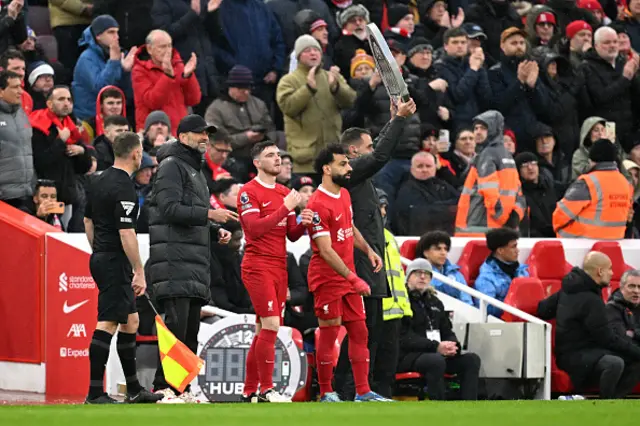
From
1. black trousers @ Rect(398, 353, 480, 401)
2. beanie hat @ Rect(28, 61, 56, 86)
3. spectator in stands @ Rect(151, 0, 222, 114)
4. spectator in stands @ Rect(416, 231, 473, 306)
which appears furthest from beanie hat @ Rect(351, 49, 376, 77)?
black trousers @ Rect(398, 353, 480, 401)

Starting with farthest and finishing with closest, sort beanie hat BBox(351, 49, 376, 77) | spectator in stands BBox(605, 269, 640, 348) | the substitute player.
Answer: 1. beanie hat BBox(351, 49, 376, 77)
2. spectator in stands BBox(605, 269, 640, 348)
3. the substitute player

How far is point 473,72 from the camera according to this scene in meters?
20.7

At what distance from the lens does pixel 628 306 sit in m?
15.9

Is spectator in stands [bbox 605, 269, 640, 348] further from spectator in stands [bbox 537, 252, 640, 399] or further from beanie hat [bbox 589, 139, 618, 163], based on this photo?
beanie hat [bbox 589, 139, 618, 163]

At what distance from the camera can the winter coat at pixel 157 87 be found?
725 inches

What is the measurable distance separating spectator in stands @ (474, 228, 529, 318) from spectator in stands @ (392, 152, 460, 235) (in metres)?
1.36

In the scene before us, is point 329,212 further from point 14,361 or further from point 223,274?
point 14,361

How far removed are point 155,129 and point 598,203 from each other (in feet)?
16.9

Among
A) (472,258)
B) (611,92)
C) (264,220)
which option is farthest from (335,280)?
(611,92)

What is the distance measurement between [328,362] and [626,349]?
4.06 meters

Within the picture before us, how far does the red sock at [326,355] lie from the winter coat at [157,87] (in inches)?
258

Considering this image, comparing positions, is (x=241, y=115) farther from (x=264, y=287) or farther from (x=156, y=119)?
(x=264, y=287)

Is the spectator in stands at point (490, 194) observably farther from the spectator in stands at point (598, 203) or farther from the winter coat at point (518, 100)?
the winter coat at point (518, 100)

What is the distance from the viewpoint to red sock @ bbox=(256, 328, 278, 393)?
12.3 metres
